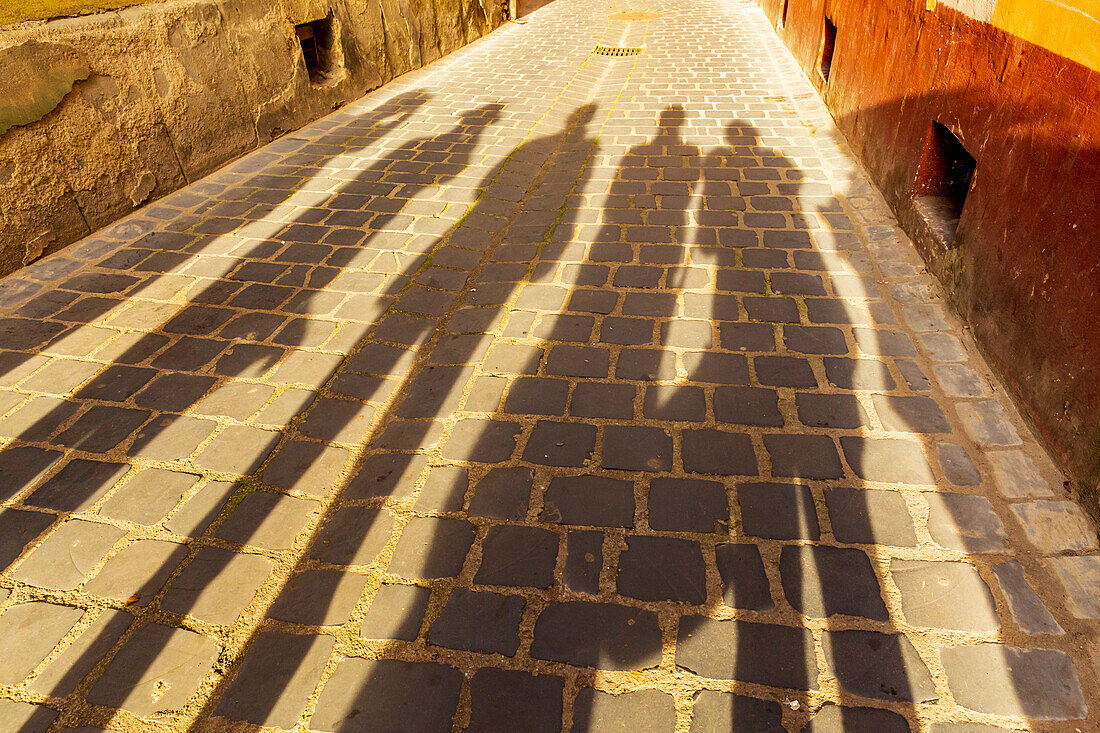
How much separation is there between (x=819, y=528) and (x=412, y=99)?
7285 millimetres

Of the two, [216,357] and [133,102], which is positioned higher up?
[133,102]

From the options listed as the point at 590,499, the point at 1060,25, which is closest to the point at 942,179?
the point at 1060,25

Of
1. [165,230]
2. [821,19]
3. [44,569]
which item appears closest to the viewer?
[44,569]

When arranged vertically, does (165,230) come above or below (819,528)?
above

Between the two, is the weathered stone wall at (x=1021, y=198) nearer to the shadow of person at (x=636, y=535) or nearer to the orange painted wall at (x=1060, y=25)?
the orange painted wall at (x=1060, y=25)

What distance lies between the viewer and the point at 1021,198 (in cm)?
292

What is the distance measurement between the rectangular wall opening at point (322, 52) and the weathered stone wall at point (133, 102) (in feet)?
0.22

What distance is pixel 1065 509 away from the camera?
2459 millimetres

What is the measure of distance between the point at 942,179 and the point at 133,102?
5893mm

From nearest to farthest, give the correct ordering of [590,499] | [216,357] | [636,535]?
[636,535], [590,499], [216,357]

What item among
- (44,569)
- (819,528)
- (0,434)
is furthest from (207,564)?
→ (819,528)

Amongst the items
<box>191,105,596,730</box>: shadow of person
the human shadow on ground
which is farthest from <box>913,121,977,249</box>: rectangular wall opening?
<box>191,105,596,730</box>: shadow of person

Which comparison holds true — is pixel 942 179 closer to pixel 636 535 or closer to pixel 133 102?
pixel 636 535

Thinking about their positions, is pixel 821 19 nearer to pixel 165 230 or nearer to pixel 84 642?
pixel 165 230
